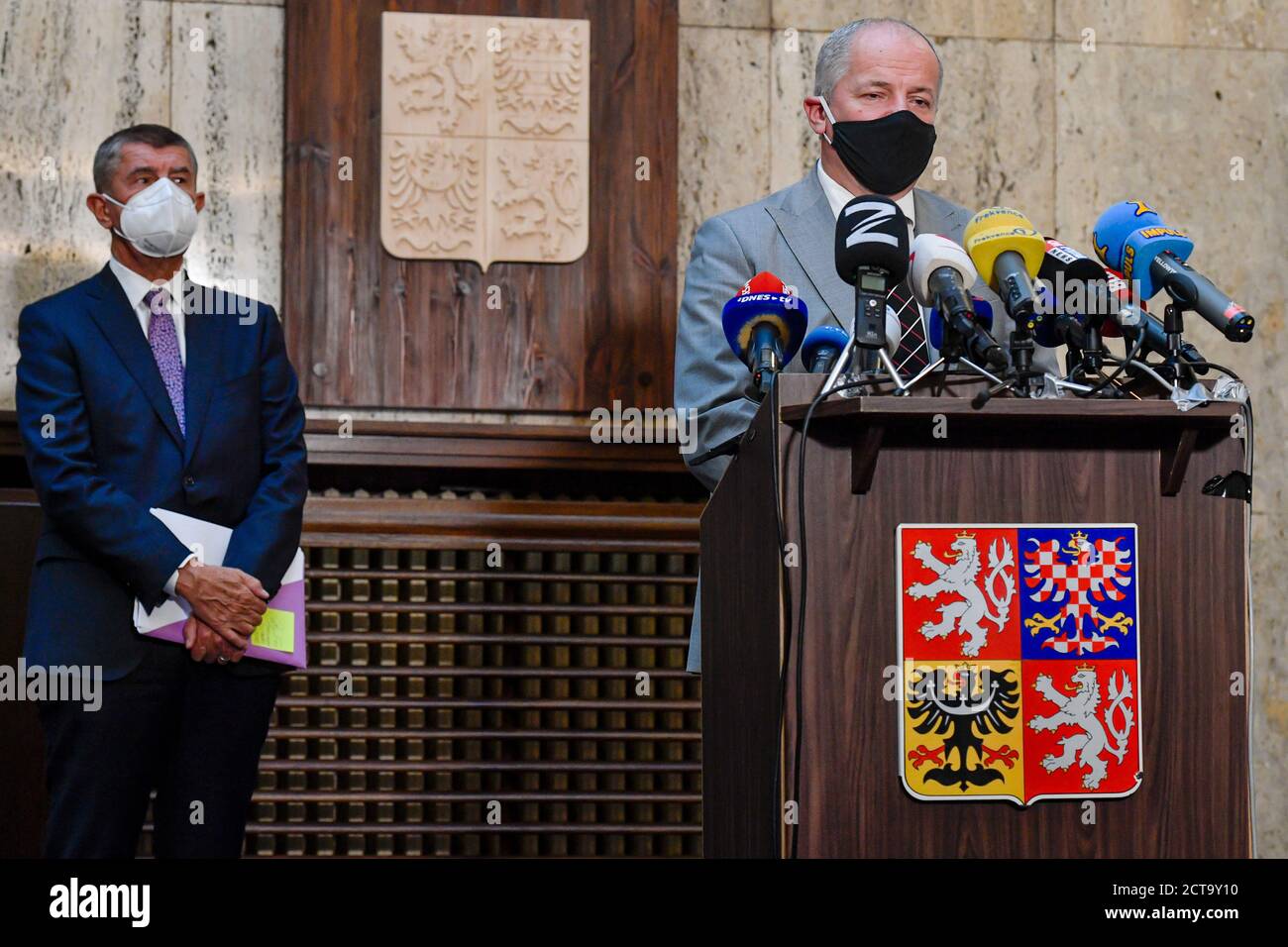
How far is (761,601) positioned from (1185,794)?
615mm

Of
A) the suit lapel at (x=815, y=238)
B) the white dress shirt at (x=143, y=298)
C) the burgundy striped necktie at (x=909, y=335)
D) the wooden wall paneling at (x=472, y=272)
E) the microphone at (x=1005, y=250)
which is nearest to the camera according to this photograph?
the microphone at (x=1005, y=250)

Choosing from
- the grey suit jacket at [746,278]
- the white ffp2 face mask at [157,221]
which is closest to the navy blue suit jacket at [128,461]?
the white ffp2 face mask at [157,221]

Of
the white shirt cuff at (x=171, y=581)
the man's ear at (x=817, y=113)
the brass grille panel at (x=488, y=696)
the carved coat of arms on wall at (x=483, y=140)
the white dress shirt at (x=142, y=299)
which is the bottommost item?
the brass grille panel at (x=488, y=696)

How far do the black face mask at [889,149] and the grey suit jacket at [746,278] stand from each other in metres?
0.09

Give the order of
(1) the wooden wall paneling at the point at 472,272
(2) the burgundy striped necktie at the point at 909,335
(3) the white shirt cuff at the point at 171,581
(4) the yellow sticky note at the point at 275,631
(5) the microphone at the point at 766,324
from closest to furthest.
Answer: (5) the microphone at the point at 766,324, (2) the burgundy striped necktie at the point at 909,335, (3) the white shirt cuff at the point at 171,581, (4) the yellow sticky note at the point at 275,631, (1) the wooden wall paneling at the point at 472,272

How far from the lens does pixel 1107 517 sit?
7.24ft

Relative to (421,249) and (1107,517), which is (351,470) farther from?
(1107,517)

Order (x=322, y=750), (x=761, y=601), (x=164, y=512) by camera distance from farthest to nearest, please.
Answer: (x=322, y=750) < (x=164, y=512) < (x=761, y=601)

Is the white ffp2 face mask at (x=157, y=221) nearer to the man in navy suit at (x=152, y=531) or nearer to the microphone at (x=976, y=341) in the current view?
the man in navy suit at (x=152, y=531)

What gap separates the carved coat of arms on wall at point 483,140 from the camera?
199 inches

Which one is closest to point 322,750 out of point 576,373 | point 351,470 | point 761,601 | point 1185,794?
point 351,470

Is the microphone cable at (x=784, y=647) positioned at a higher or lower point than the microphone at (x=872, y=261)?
lower

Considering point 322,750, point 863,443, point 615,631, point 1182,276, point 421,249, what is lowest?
point 322,750
